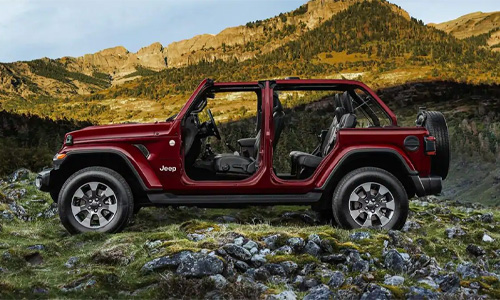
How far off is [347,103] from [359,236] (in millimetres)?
2279

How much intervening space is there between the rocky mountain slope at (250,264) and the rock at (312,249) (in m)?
0.01

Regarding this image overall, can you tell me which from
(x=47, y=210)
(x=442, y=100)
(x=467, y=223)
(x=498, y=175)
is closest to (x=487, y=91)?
(x=442, y=100)

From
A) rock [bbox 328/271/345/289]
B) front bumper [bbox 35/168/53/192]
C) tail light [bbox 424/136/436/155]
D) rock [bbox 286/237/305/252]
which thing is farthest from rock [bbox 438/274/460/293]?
front bumper [bbox 35/168/53/192]

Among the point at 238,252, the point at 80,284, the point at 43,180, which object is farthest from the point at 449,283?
the point at 43,180

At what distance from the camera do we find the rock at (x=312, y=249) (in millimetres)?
5770

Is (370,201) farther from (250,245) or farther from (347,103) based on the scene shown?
(250,245)

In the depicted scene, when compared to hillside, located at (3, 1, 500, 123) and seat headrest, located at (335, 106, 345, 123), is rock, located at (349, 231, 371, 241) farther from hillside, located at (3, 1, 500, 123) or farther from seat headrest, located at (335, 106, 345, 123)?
hillside, located at (3, 1, 500, 123)

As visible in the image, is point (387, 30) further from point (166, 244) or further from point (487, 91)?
point (166, 244)

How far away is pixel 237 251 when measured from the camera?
18.0 ft

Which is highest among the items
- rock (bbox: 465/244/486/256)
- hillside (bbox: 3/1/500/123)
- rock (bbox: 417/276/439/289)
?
hillside (bbox: 3/1/500/123)

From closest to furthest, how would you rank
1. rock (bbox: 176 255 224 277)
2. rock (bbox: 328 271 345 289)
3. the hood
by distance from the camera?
rock (bbox: 328 271 345 289) < rock (bbox: 176 255 224 277) < the hood

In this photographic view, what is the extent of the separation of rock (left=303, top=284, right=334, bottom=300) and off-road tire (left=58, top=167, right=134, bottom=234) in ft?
10.4

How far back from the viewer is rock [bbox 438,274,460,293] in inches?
199

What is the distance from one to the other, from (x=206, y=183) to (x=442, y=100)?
50.6 metres
